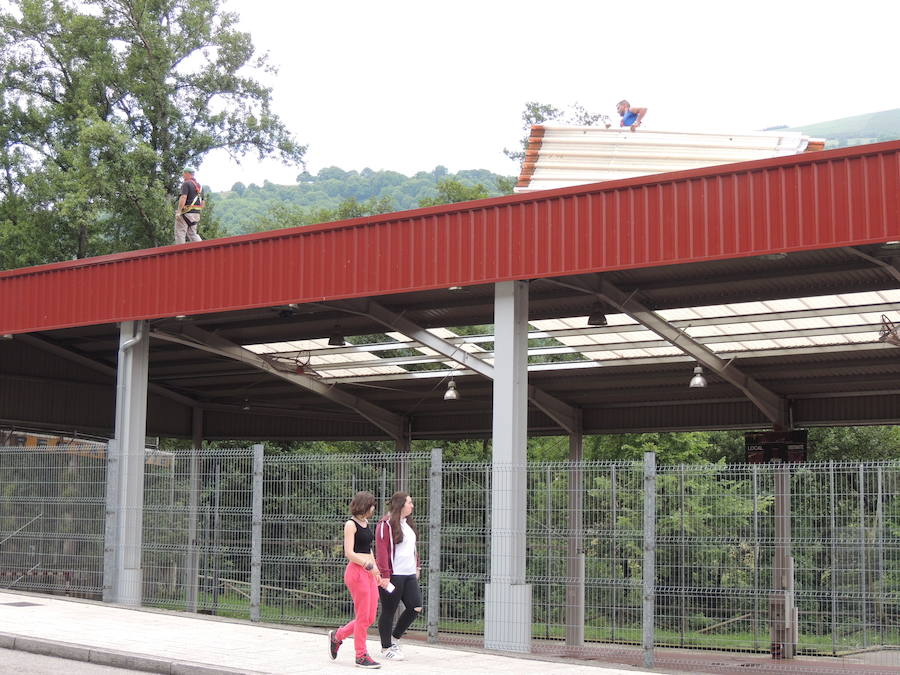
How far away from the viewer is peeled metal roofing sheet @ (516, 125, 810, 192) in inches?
570

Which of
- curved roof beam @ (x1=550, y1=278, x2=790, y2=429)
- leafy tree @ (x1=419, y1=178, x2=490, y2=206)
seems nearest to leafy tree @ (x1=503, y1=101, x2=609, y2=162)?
leafy tree @ (x1=419, y1=178, x2=490, y2=206)

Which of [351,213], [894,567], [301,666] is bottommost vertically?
[301,666]

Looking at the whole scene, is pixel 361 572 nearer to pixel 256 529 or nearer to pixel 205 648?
pixel 205 648

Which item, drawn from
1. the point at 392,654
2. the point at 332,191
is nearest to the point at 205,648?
the point at 392,654

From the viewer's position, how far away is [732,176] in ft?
41.1

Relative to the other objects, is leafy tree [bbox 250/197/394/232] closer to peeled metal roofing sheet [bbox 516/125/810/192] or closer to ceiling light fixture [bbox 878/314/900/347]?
peeled metal roofing sheet [bbox 516/125/810/192]

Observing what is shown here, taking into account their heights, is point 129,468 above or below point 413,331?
below

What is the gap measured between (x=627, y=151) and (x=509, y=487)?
485 centimetres

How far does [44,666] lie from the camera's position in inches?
423

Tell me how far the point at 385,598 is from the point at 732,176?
19.5 ft

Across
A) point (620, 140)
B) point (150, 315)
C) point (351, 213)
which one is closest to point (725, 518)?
point (620, 140)

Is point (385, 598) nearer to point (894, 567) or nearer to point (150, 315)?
point (894, 567)

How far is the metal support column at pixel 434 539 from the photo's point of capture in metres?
12.8

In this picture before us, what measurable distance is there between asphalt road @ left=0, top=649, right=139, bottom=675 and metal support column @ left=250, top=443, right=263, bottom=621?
10.3ft
